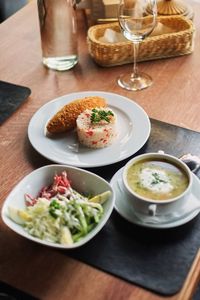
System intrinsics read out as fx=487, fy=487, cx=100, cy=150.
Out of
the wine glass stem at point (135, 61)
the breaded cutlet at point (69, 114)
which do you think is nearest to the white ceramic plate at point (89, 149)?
the breaded cutlet at point (69, 114)

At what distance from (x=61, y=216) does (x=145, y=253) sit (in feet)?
0.48

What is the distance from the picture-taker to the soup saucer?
31.3 inches

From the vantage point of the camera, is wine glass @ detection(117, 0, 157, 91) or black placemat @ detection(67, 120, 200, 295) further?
wine glass @ detection(117, 0, 157, 91)

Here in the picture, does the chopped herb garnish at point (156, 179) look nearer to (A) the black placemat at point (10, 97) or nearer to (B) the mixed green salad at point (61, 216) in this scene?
(B) the mixed green salad at point (61, 216)

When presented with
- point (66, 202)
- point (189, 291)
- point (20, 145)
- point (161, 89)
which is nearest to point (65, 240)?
point (66, 202)

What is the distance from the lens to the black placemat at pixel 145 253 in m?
0.73

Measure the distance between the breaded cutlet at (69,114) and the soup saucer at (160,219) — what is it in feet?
0.78

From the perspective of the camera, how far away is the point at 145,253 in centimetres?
77

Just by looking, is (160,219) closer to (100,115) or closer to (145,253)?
(145,253)

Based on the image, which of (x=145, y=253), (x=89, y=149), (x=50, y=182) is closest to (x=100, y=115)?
(x=89, y=149)

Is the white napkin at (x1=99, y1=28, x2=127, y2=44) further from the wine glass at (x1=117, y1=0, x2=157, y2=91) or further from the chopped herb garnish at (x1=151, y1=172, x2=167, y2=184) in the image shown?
the chopped herb garnish at (x1=151, y1=172, x2=167, y2=184)

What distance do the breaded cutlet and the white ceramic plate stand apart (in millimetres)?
20

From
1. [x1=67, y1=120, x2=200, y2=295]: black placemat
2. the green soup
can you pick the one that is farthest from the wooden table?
the green soup

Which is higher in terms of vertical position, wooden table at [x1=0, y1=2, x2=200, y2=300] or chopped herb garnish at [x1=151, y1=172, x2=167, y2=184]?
chopped herb garnish at [x1=151, y1=172, x2=167, y2=184]
